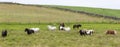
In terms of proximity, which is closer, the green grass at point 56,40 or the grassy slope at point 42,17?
the green grass at point 56,40

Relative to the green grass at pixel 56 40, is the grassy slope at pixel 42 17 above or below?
below

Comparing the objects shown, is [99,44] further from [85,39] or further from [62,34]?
[62,34]

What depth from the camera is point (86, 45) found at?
97.2 feet

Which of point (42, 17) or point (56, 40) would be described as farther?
point (42, 17)

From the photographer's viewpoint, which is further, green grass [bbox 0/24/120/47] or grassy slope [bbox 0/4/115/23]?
grassy slope [bbox 0/4/115/23]

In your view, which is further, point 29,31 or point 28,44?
point 29,31

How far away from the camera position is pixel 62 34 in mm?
36688

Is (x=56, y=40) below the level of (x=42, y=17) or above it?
above

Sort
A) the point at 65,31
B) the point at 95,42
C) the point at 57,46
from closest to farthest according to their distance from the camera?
1. the point at 57,46
2. the point at 95,42
3. the point at 65,31

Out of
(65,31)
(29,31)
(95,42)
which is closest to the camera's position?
(95,42)

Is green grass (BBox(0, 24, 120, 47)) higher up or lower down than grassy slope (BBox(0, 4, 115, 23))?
higher up

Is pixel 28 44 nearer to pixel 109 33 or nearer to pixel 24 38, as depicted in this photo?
pixel 24 38

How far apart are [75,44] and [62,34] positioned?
6.57m

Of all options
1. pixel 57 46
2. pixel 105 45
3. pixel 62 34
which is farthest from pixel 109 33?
pixel 57 46
